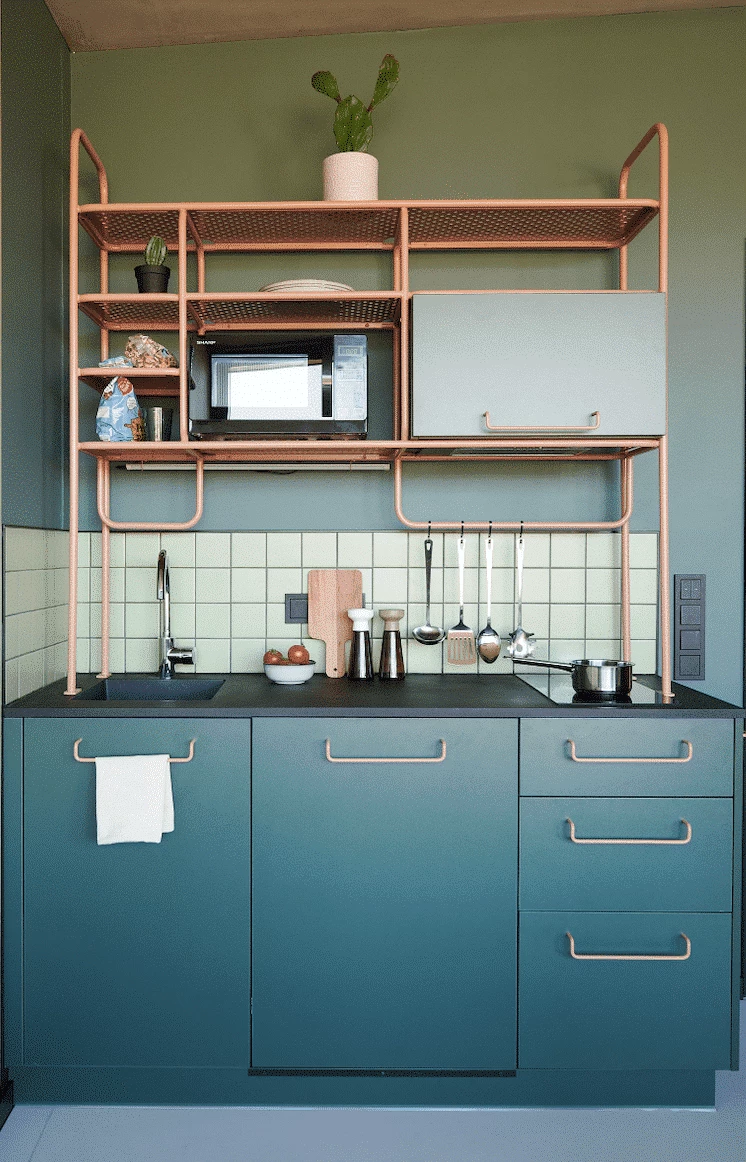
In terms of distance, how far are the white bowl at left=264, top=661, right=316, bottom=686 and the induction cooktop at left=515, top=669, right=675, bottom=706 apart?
59 centimetres

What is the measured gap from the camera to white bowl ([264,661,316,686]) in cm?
219

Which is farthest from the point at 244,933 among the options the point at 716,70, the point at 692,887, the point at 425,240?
the point at 716,70

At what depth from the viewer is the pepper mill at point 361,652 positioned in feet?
7.45

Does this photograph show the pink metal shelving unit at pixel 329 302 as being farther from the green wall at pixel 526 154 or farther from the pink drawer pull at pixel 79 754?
the pink drawer pull at pixel 79 754

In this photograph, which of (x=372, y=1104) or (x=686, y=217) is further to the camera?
(x=686, y=217)

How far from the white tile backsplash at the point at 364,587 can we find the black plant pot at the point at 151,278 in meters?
0.68

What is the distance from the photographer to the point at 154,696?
229 cm

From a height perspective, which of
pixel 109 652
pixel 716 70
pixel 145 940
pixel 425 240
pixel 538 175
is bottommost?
pixel 145 940

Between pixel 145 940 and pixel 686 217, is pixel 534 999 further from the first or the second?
pixel 686 217

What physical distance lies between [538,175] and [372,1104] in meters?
2.45

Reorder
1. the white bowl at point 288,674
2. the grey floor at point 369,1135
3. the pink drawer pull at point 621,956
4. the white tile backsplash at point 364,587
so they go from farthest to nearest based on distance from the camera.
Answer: the white tile backsplash at point 364,587 → the white bowl at point 288,674 → the pink drawer pull at point 621,956 → the grey floor at point 369,1135

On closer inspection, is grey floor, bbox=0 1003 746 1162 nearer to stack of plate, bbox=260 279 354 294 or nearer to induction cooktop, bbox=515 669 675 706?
induction cooktop, bbox=515 669 675 706

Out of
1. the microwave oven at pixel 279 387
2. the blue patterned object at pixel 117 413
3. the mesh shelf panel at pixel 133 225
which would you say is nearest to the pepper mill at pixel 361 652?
the microwave oven at pixel 279 387

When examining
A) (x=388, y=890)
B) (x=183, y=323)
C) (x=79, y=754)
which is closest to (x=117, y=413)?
(x=183, y=323)
